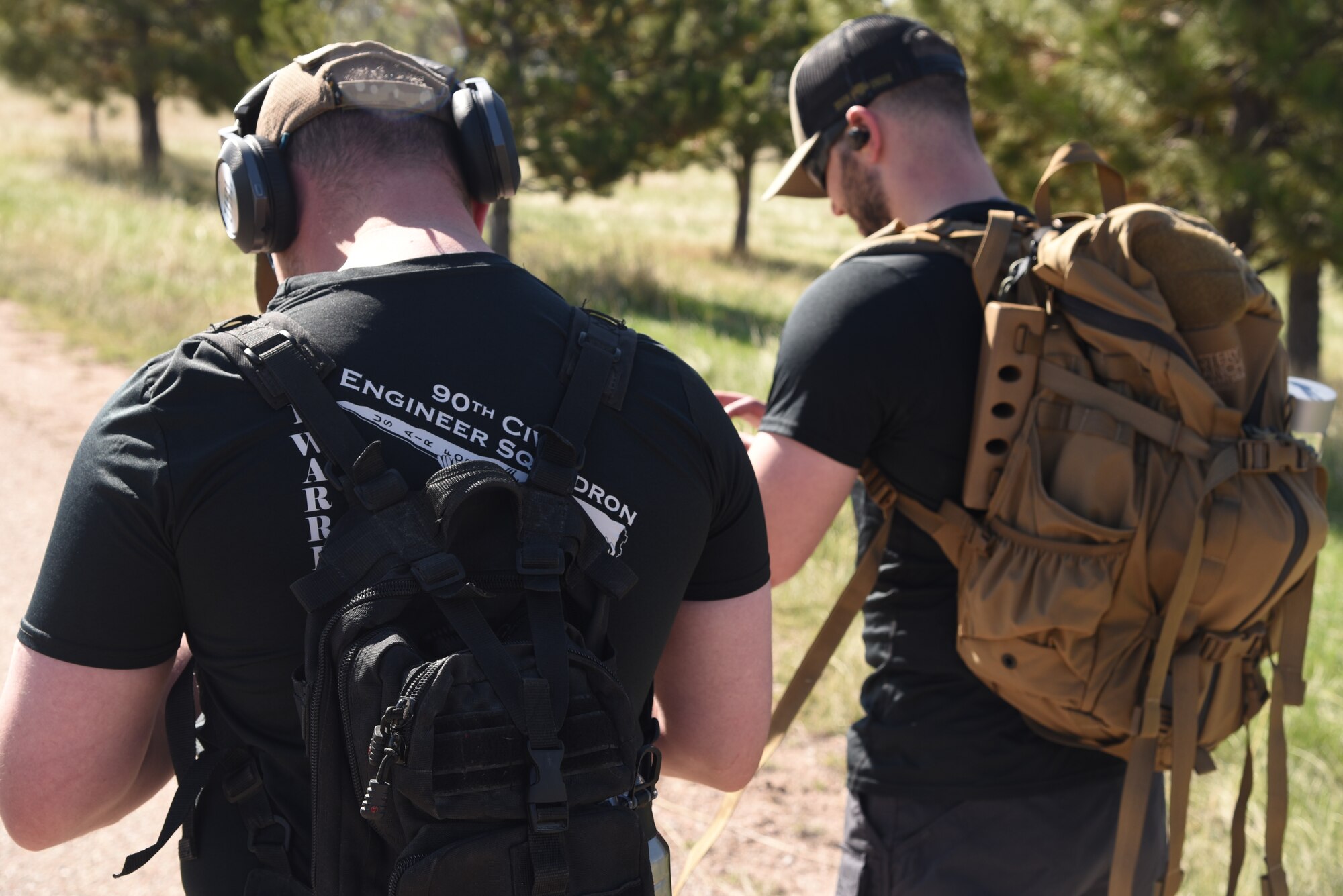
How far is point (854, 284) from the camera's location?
2068 millimetres

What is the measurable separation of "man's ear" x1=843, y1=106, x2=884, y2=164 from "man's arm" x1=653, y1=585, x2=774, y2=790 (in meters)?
1.11

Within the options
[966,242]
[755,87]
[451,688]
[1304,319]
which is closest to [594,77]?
[755,87]

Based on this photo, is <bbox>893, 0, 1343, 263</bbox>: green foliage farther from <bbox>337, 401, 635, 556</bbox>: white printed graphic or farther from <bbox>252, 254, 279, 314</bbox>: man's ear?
<bbox>337, 401, 635, 556</bbox>: white printed graphic

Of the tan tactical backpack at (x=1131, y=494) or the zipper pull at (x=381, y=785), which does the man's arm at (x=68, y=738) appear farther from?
the tan tactical backpack at (x=1131, y=494)

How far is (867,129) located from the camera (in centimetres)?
238

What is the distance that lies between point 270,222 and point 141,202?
54.2 feet

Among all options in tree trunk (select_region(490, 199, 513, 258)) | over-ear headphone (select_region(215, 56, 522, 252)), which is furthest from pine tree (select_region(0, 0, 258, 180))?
over-ear headphone (select_region(215, 56, 522, 252))

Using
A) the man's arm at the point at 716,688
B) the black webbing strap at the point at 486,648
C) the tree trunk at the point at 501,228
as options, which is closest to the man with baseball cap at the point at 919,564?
the man's arm at the point at 716,688

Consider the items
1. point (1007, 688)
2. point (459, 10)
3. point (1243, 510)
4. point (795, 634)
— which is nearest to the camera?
point (1243, 510)

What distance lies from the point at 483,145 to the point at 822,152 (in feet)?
3.46

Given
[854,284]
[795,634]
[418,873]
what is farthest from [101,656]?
[795,634]

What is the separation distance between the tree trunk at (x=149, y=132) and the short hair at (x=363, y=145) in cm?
2438

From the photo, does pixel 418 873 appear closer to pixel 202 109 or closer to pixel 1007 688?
pixel 1007 688

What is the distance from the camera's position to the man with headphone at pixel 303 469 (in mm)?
1280
